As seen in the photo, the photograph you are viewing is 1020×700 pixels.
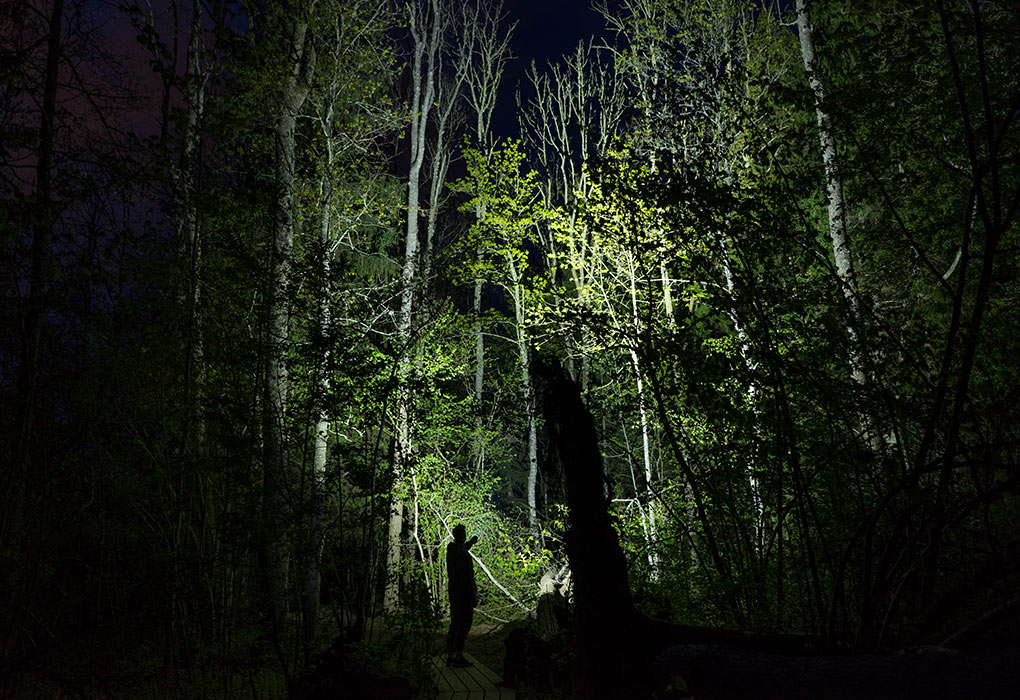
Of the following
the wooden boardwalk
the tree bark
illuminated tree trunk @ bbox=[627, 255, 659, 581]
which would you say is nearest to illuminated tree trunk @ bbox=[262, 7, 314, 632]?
the tree bark

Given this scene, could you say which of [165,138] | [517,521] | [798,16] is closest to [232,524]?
[165,138]

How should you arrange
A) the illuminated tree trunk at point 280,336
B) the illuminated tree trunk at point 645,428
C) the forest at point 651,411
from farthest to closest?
the illuminated tree trunk at point 280,336 → the illuminated tree trunk at point 645,428 → the forest at point 651,411

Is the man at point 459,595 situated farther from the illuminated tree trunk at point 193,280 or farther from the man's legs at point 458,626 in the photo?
the illuminated tree trunk at point 193,280

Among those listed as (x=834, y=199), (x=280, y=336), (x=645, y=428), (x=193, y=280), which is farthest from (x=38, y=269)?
(x=834, y=199)

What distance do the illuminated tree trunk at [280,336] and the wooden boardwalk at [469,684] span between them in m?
1.78

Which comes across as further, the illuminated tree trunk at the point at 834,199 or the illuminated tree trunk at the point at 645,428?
the illuminated tree trunk at the point at 645,428

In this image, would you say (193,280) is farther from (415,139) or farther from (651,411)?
(415,139)

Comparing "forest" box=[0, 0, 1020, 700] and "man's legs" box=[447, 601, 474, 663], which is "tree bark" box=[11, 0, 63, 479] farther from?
"man's legs" box=[447, 601, 474, 663]

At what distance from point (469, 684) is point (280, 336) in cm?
435

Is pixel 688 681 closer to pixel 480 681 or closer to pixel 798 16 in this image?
pixel 480 681

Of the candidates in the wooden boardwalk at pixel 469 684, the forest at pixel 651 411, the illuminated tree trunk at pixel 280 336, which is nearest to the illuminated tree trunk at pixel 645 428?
the forest at pixel 651 411

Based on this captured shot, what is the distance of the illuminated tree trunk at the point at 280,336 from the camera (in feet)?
16.0

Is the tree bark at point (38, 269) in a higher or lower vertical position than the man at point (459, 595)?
higher

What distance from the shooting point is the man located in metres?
6.55
